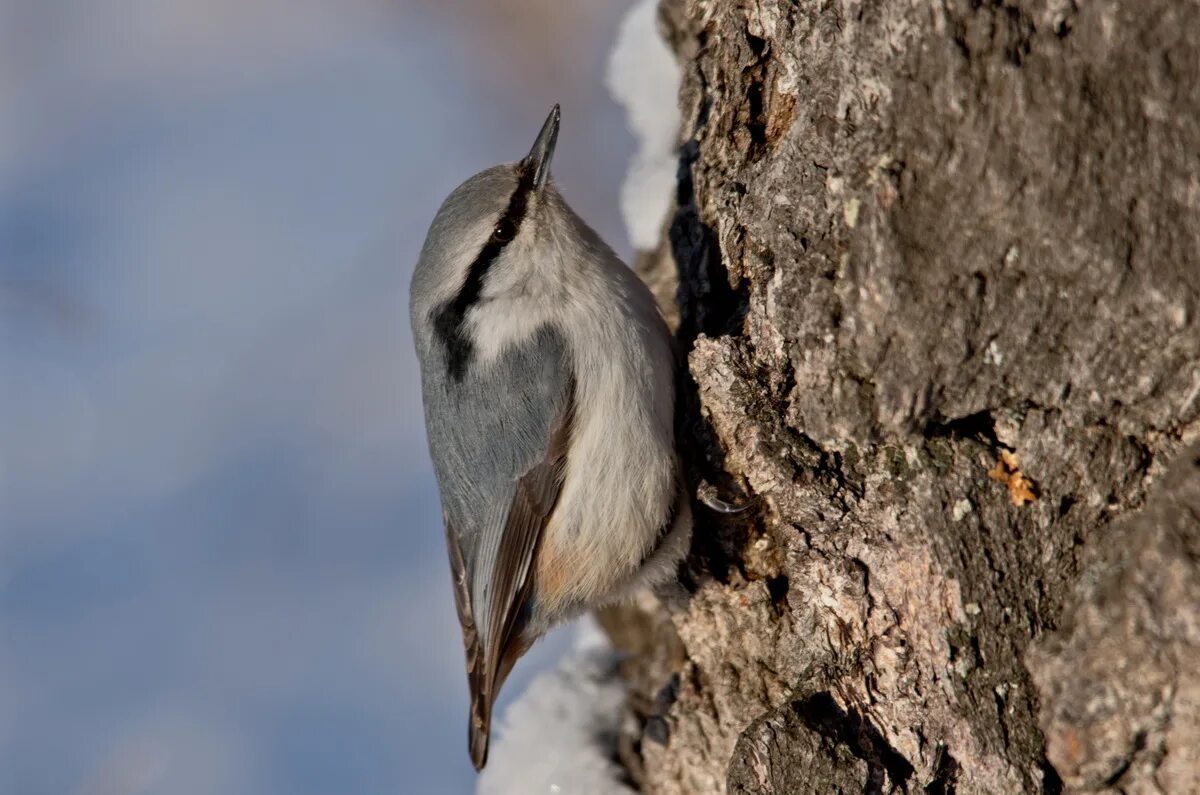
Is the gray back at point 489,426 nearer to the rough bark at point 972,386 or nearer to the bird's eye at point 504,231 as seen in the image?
the bird's eye at point 504,231

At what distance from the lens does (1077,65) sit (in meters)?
1.39

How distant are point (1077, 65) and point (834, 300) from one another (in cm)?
51

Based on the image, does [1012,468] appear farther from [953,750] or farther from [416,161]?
[416,161]

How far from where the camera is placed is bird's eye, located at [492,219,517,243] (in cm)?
234

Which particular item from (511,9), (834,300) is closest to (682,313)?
(834,300)

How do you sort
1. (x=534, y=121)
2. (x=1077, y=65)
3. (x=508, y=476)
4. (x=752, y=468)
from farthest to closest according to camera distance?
1. (x=534, y=121)
2. (x=508, y=476)
3. (x=752, y=468)
4. (x=1077, y=65)

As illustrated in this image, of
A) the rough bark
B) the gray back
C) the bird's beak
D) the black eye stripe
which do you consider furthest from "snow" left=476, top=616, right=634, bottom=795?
the bird's beak

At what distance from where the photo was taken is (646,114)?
122 inches

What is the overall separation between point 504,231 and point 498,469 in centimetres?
54

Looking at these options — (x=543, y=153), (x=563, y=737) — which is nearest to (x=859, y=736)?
(x=563, y=737)

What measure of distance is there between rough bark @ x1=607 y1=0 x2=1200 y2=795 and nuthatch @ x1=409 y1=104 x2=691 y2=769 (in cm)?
22

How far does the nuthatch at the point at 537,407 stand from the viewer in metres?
2.24

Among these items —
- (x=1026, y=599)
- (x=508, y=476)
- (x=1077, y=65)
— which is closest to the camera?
(x=1077, y=65)

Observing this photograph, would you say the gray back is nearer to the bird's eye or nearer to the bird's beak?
the bird's eye
